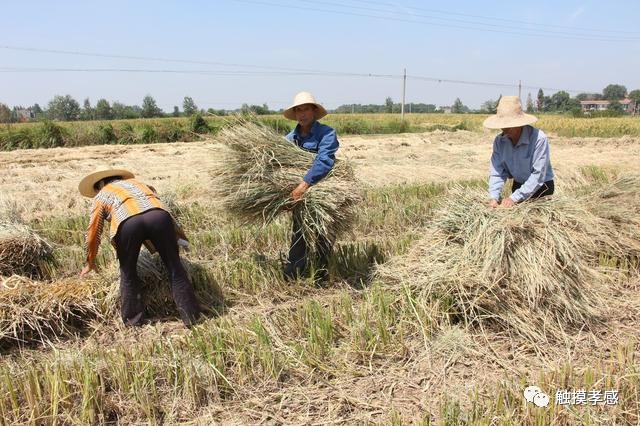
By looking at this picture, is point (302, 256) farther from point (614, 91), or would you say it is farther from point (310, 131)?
point (614, 91)

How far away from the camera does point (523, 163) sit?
3588 mm

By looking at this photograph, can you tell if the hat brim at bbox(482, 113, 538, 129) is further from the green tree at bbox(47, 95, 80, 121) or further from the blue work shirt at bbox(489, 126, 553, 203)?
the green tree at bbox(47, 95, 80, 121)

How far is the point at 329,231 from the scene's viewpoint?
3814mm

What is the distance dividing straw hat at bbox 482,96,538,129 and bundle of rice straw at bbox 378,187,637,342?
60 cm

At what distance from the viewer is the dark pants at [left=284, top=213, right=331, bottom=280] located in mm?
3929

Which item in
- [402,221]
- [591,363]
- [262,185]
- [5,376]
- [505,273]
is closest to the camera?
[5,376]

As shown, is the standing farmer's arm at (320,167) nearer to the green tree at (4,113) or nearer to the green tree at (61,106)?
the green tree at (4,113)

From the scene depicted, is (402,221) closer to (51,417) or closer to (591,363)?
(591,363)

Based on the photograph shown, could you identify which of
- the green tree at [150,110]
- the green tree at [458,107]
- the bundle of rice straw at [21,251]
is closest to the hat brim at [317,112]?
the bundle of rice straw at [21,251]

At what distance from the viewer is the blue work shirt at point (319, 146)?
3637 millimetres

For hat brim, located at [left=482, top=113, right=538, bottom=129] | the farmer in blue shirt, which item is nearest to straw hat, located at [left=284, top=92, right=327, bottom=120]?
the farmer in blue shirt

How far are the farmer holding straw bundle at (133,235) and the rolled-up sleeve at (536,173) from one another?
96.0 inches

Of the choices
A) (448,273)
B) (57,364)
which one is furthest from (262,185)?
(57,364)

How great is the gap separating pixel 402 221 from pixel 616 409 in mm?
3873
